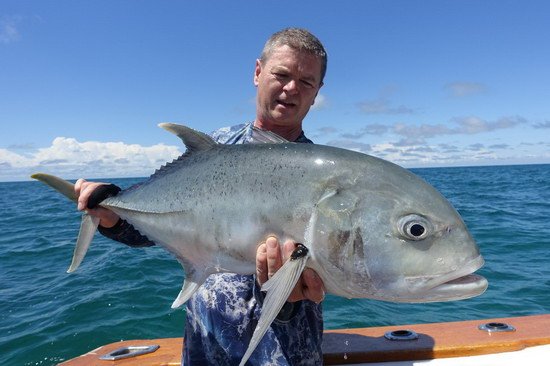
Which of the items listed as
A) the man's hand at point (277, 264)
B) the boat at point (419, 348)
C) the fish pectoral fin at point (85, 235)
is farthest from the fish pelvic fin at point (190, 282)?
the boat at point (419, 348)

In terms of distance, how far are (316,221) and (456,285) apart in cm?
75

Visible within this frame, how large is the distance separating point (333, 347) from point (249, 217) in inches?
84.4

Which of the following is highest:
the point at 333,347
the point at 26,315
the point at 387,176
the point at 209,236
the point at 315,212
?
the point at 387,176

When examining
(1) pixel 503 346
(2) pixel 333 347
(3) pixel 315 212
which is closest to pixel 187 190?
(3) pixel 315 212

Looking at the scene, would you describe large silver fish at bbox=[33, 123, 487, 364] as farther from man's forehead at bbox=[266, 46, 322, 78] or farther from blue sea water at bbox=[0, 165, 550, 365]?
blue sea water at bbox=[0, 165, 550, 365]

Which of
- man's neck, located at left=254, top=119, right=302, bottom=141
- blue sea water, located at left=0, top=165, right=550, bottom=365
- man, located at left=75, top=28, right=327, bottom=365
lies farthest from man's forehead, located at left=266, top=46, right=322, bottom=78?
blue sea water, located at left=0, top=165, right=550, bottom=365

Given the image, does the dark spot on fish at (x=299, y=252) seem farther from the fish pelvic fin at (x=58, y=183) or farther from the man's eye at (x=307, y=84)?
the fish pelvic fin at (x=58, y=183)

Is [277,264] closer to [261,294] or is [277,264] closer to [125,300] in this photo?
[261,294]

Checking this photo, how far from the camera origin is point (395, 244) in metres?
2.08

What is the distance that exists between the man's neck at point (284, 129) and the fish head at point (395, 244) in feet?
3.97

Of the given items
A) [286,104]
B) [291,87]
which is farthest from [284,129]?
[291,87]

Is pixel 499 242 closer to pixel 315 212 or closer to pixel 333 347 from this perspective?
pixel 333 347

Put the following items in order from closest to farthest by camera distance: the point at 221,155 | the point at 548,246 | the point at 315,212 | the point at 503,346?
the point at 315,212 → the point at 221,155 → the point at 503,346 → the point at 548,246

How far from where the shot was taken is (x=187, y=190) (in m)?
2.63
